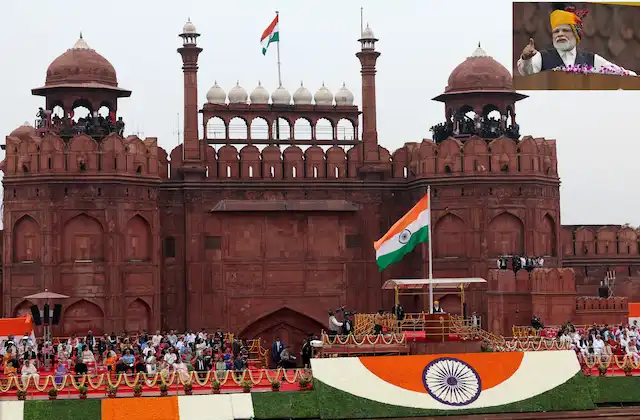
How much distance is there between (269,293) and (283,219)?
2.84 metres

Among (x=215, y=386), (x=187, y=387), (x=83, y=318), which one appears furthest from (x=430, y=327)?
(x=83, y=318)

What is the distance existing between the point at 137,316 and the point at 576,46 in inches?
1062

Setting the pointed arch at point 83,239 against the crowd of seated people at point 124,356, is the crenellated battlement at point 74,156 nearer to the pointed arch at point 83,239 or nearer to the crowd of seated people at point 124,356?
the pointed arch at point 83,239

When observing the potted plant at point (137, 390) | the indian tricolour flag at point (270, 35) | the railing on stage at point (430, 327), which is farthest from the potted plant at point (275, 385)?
the indian tricolour flag at point (270, 35)

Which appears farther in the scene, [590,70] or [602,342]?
[602,342]

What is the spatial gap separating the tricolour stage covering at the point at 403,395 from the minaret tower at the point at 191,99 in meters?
16.6

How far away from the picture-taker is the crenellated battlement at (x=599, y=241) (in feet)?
172

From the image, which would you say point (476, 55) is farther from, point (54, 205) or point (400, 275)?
point (54, 205)

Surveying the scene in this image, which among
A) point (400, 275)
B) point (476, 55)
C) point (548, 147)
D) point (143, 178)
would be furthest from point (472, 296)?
point (143, 178)

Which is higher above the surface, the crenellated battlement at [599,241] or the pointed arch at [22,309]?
the crenellated battlement at [599,241]

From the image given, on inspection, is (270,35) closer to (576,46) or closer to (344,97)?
(344,97)

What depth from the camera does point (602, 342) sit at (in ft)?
120

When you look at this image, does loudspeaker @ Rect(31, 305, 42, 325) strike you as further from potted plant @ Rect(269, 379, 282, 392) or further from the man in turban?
the man in turban

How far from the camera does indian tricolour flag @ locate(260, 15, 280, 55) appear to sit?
4856 cm
